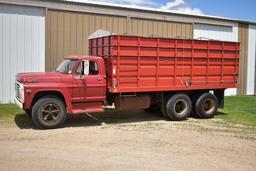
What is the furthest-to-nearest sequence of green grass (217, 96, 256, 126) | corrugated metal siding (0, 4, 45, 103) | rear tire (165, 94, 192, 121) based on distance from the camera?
corrugated metal siding (0, 4, 45, 103), green grass (217, 96, 256, 126), rear tire (165, 94, 192, 121)

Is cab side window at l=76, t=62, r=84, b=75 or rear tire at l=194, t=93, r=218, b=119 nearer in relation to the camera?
cab side window at l=76, t=62, r=84, b=75

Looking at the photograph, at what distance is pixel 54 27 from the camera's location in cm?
1631

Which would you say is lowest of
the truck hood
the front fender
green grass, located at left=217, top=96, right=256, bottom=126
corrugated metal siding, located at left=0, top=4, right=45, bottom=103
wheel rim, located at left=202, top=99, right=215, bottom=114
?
green grass, located at left=217, top=96, right=256, bottom=126

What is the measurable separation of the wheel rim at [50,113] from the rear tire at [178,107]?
12.6ft

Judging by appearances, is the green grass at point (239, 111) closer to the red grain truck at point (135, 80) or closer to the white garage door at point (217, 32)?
the red grain truck at point (135, 80)

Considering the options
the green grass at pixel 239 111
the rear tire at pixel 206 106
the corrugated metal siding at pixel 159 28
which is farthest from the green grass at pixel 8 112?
the green grass at pixel 239 111

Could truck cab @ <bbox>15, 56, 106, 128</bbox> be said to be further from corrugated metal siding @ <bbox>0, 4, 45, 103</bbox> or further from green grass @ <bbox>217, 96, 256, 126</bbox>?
green grass @ <bbox>217, 96, 256, 126</bbox>

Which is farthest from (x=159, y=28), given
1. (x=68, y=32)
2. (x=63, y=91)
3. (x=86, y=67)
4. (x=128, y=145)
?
(x=128, y=145)

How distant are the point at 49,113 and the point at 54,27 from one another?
5.96 m

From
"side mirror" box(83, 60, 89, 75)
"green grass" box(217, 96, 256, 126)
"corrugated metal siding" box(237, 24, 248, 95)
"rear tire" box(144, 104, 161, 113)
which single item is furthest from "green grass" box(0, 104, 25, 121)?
"corrugated metal siding" box(237, 24, 248, 95)

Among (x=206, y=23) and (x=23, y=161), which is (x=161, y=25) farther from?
(x=23, y=161)

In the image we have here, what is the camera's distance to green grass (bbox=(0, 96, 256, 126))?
13070 mm

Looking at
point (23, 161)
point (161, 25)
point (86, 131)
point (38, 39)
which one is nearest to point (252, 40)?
point (161, 25)

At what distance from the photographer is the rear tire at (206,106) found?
1379 cm
